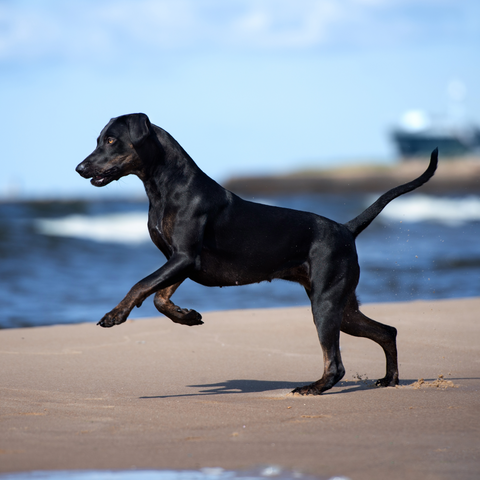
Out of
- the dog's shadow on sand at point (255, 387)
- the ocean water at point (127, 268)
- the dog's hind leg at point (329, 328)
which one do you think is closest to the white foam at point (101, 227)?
the ocean water at point (127, 268)

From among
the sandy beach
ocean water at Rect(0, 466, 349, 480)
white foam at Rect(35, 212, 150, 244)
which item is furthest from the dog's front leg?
white foam at Rect(35, 212, 150, 244)

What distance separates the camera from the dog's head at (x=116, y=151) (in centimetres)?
479

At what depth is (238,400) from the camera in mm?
4566

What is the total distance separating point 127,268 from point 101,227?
9.73 meters

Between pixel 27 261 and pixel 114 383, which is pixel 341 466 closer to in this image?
pixel 114 383

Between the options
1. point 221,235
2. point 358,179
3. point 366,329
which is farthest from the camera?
point 358,179

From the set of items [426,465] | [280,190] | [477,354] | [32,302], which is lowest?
[426,465]

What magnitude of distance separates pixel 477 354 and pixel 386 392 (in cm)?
169

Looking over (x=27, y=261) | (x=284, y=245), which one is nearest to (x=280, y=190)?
(x=27, y=261)

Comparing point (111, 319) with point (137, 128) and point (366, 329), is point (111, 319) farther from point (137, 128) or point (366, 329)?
point (366, 329)

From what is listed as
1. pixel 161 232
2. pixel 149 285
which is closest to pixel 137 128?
pixel 161 232

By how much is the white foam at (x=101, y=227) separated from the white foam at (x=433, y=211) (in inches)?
475

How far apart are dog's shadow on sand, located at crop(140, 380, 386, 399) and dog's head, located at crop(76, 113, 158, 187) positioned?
1.58 metres

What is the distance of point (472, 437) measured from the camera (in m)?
3.46
